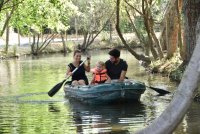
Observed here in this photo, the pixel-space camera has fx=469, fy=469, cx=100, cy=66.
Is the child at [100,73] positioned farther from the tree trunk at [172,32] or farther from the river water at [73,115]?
the tree trunk at [172,32]

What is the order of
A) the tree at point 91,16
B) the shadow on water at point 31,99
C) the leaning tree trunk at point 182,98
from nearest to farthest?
the leaning tree trunk at point 182,98, the shadow on water at point 31,99, the tree at point 91,16

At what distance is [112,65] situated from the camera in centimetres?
1324

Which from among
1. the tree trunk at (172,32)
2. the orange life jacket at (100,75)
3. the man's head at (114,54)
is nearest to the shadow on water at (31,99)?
the orange life jacket at (100,75)

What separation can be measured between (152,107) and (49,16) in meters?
15.3

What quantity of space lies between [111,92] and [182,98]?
738 centimetres

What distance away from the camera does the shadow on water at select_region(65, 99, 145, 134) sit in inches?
370

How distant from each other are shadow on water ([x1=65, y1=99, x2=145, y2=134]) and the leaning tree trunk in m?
3.42

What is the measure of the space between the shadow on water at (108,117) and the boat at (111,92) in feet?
0.55

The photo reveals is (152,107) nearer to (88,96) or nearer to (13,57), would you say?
(88,96)

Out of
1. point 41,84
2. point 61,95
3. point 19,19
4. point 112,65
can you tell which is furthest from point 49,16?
point 112,65

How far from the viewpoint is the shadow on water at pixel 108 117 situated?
30.8 ft

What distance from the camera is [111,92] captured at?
12.6 metres

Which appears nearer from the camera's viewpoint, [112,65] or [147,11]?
[112,65]

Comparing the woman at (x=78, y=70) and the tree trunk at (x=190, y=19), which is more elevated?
the tree trunk at (x=190, y=19)
